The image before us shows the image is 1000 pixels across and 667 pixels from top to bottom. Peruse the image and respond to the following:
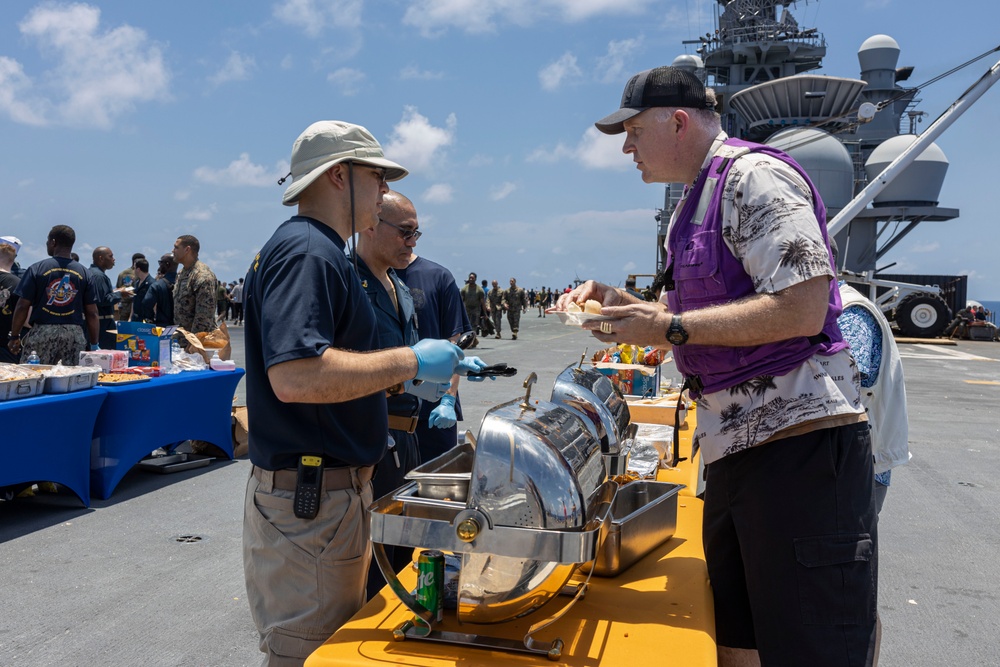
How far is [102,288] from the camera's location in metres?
9.82

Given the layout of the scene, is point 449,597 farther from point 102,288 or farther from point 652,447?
point 102,288

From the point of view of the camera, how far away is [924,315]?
28109 millimetres

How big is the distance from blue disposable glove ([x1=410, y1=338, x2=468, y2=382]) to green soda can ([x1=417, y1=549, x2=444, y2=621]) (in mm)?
476

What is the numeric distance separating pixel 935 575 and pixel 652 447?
2576 millimetres

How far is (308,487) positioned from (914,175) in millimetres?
36715

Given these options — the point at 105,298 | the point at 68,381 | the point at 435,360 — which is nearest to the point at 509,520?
the point at 435,360

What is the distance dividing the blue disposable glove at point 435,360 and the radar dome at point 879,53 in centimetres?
4392

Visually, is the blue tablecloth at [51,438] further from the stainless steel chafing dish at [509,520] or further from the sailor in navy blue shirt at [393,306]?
the stainless steel chafing dish at [509,520]

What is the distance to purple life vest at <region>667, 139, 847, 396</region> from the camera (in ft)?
6.28

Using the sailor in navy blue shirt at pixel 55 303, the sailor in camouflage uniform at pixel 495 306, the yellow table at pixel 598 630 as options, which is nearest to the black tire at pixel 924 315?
the sailor in camouflage uniform at pixel 495 306

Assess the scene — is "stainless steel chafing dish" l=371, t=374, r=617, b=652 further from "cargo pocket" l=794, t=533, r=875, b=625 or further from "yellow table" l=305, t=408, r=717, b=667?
"cargo pocket" l=794, t=533, r=875, b=625

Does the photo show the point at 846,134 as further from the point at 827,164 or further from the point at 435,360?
the point at 435,360

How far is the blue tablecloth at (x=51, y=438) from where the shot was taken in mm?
5016

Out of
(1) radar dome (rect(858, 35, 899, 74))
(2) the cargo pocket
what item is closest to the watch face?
(2) the cargo pocket
